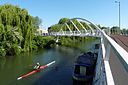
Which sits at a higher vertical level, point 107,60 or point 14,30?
point 14,30

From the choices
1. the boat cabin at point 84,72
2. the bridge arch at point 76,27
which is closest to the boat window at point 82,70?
the boat cabin at point 84,72

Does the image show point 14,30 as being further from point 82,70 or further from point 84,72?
point 84,72

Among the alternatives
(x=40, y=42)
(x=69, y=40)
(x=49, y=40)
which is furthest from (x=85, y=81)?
(x=69, y=40)

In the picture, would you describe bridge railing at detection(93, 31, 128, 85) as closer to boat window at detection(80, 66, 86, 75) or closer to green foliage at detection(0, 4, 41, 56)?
boat window at detection(80, 66, 86, 75)

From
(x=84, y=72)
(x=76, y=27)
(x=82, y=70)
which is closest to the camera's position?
(x=84, y=72)

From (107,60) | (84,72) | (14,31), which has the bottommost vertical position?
(84,72)

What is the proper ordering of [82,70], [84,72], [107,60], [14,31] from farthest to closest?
[14,31] → [82,70] → [84,72] → [107,60]

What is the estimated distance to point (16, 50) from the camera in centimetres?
4619

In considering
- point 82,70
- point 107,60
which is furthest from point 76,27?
point 107,60

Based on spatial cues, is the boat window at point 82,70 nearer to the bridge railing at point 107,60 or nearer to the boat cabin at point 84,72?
the boat cabin at point 84,72

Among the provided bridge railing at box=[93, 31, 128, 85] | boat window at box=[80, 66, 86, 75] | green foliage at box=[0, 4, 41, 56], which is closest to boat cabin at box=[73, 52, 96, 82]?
boat window at box=[80, 66, 86, 75]

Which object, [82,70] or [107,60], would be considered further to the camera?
[82,70]

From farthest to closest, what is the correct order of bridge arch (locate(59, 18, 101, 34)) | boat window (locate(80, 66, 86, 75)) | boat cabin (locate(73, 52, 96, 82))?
1. bridge arch (locate(59, 18, 101, 34))
2. boat window (locate(80, 66, 86, 75))
3. boat cabin (locate(73, 52, 96, 82))

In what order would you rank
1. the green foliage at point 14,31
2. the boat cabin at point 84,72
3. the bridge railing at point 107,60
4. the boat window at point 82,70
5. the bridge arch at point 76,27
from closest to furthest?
the bridge railing at point 107,60 → the boat cabin at point 84,72 → the boat window at point 82,70 → the green foliage at point 14,31 → the bridge arch at point 76,27
